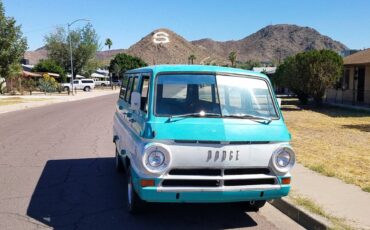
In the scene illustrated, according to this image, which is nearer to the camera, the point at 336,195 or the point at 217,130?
the point at 217,130

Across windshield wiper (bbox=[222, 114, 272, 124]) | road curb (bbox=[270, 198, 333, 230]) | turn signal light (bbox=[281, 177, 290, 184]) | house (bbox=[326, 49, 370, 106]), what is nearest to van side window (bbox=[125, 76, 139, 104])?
windshield wiper (bbox=[222, 114, 272, 124])

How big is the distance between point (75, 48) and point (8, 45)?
105ft

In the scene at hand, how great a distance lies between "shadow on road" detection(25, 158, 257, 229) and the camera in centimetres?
559

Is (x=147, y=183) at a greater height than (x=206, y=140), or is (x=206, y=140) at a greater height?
(x=206, y=140)

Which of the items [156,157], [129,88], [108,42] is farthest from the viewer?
[108,42]

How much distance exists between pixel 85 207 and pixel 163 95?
2073 mm

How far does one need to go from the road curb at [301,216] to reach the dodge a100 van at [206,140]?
1.70 feet

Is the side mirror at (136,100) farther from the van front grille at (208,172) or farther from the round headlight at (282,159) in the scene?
the round headlight at (282,159)

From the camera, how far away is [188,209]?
617 cm

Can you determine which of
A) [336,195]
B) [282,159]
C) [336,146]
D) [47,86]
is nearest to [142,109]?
[282,159]

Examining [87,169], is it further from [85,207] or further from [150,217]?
[150,217]

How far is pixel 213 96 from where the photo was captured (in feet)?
18.9

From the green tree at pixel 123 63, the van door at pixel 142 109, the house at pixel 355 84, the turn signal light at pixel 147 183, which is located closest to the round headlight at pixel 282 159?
the turn signal light at pixel 147 183

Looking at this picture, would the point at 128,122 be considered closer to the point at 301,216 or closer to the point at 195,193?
the point at 195,193
